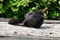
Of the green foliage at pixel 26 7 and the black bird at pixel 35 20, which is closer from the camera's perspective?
the black bird at pixel 35 20

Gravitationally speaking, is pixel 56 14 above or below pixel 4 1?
below

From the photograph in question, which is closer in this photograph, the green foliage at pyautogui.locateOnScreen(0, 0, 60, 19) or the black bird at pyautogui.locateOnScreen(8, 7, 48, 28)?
the black bird at pyautogui.locateOnScreen(8, 7, 48, 28)

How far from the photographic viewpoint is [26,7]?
4469 millimetres

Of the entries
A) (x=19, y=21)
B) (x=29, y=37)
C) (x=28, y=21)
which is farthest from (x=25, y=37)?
(x=19, y=21)

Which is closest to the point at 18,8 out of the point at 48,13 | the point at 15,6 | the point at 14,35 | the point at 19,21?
the point at 15,6

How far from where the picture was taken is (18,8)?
4.42 metres

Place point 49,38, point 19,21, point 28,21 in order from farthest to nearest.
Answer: point 19,21 → point 28,21 → point 49,38

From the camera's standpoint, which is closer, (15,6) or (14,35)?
(14,35)

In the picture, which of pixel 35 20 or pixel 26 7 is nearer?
pixel 35 20

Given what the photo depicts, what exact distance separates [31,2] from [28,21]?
4.32 feet

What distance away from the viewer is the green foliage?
14.3 feet

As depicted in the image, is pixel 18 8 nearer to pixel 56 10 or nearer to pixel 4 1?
pixel 4 1

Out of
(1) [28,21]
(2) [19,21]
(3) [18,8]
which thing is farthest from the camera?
(3) [18,8]

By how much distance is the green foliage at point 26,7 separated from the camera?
437 cm
